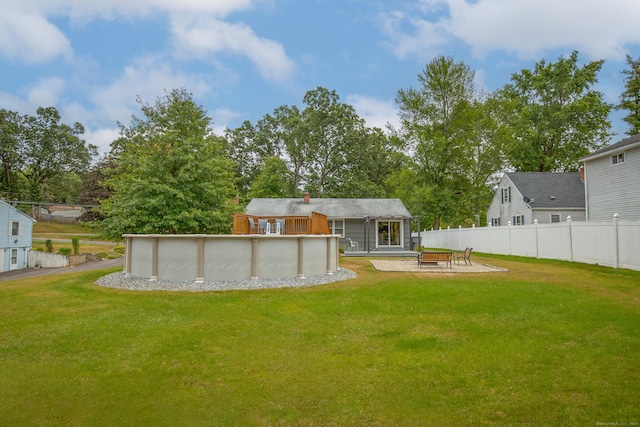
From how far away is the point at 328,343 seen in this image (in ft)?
20.5

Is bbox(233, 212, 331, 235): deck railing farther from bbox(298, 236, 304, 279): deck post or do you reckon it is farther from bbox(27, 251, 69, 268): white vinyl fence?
bbox(27, 251, 69, 268): white vinyl fence

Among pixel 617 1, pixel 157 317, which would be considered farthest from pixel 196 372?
pixel 617 1

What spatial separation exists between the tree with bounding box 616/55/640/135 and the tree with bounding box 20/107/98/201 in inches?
2678

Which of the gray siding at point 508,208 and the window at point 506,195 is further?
the window at point 506,195

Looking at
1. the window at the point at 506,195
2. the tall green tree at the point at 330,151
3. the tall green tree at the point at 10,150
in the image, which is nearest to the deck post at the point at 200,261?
the window at the point at 506,195

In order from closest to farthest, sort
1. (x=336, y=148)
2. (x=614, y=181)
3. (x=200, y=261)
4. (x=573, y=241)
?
(x=200, y=261)
(x=573, y=241)
(x=614, y=181)
(x=336, y=148)

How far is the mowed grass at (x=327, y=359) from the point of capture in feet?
13.3

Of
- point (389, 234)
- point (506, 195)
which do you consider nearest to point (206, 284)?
point (389, 234)

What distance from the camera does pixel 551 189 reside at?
29.1m

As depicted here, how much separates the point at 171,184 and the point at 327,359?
11.9 m

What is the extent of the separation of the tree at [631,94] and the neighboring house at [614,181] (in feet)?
69.0

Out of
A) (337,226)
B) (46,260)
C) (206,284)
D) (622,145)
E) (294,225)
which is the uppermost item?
(622,145)

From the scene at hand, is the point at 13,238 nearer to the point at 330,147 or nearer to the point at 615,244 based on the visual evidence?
the point at 330,147

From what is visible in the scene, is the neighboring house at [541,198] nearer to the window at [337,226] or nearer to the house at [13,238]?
the window at [337,226]
